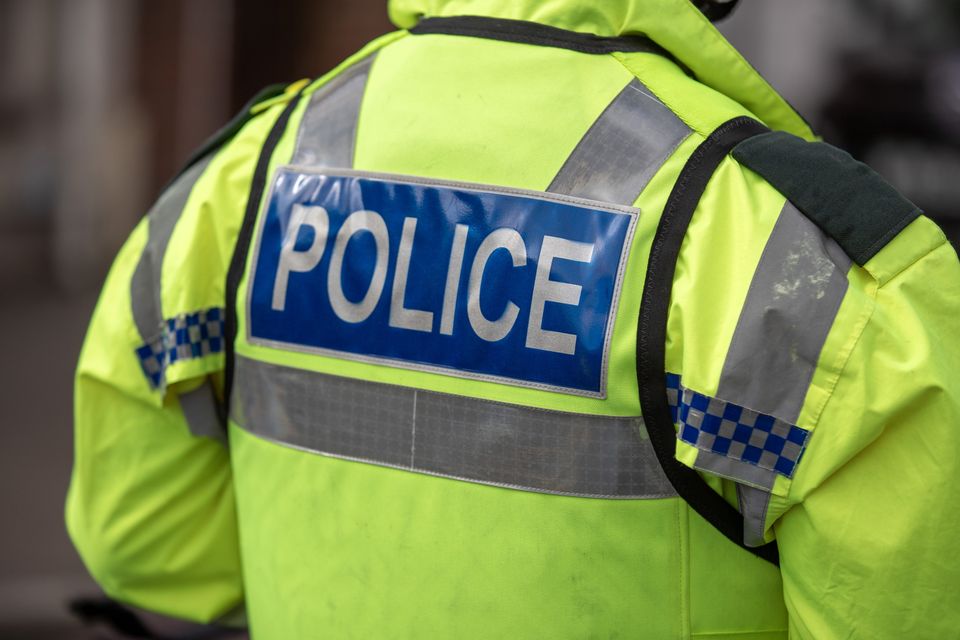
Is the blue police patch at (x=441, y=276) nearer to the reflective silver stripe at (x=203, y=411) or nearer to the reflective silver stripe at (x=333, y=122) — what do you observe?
the reflective silver stripe at (x=333, y=122)

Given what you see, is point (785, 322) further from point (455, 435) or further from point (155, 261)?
point (155, 261)

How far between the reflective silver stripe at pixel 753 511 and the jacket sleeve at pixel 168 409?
2.60 ft

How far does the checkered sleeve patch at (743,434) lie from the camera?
4.51 ft

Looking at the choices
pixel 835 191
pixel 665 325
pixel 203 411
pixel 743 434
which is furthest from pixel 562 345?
pixel 203 411

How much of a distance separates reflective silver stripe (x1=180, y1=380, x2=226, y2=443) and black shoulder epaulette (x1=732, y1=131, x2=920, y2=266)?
878 mm

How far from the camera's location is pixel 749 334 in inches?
53.4

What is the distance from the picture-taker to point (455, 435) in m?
1.53

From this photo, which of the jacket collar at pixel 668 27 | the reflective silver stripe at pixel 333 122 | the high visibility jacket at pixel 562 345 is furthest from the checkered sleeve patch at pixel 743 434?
the reflective silver stripe at pixel 333 122

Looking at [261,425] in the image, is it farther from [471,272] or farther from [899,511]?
[899,511]

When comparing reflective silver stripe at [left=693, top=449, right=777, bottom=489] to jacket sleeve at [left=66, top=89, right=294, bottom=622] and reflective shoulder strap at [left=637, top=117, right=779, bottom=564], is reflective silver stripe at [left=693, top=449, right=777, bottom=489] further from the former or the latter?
jacket sleeve at [left=66, top=89, right=294, bottom=622]

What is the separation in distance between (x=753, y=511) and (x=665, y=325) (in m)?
0.25

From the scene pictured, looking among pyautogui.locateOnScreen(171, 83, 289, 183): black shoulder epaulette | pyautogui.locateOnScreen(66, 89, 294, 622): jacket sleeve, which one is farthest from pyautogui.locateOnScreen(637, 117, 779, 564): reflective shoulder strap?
pyautogui.locateOnScreen(171, 83, 289, 183): black shoulder epaulette

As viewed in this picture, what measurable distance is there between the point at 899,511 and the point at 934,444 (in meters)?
0.09

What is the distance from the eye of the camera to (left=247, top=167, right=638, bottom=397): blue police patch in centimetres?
144
